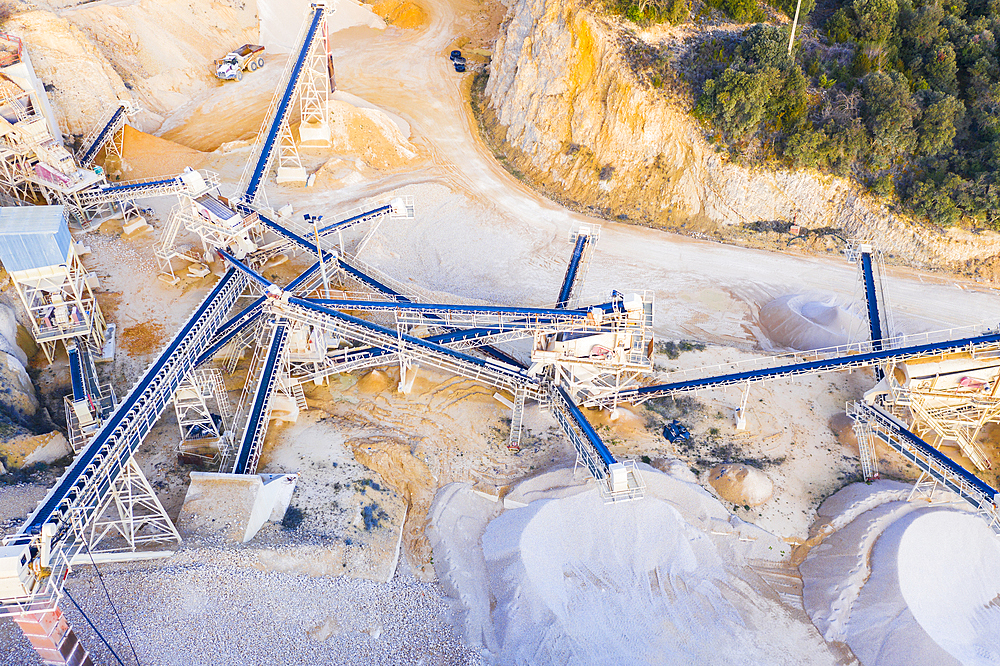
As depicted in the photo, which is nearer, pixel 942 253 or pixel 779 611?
pixel 779 611

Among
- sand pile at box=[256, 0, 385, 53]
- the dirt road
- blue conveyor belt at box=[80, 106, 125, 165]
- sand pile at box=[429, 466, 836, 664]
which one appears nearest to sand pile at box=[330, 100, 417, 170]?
the dirt road

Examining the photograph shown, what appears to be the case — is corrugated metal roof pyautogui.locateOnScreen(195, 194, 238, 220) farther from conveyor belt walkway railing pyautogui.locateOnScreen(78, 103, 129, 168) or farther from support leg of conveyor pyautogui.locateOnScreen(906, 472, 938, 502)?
support leg of conveyor pyautogui.locateOnScreen(906, 472, 938, 502)

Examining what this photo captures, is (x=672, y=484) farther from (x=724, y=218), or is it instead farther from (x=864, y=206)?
(x=864, y=206)

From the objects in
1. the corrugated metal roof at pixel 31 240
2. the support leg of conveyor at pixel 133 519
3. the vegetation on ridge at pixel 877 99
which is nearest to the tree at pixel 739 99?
the vegetation on ridge at pixel 877 99

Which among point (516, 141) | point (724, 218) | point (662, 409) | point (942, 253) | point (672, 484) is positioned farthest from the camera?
point (516, 141)

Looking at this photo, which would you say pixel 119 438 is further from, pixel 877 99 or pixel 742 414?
pixel 877 99

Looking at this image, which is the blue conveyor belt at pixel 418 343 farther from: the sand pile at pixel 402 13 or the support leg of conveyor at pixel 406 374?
the sand pile at pixel 402 13

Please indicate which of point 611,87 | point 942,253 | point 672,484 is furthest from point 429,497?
point 942,253
